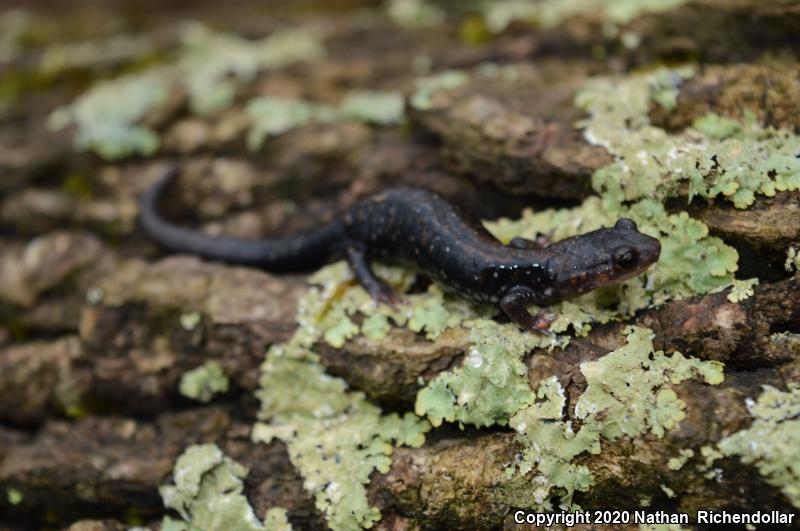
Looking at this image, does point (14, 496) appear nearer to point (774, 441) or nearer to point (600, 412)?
point (600, 412)

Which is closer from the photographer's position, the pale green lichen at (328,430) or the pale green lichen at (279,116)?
the pale green lichen at (328,430)

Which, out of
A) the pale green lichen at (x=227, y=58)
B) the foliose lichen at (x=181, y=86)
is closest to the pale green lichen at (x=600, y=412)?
the foliose lichen at (x=181, y=86)

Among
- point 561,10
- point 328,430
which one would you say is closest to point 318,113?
point 561,10

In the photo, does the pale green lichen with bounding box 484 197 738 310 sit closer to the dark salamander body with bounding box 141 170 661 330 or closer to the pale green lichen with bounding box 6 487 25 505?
the dark salamander body with bounding box 141 170 661 330

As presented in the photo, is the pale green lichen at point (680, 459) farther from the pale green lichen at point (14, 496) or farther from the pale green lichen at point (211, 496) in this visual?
the pale green lichen at point (14, 496)

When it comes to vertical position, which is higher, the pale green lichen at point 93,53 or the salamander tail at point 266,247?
the pale green lichen at point 93,53
